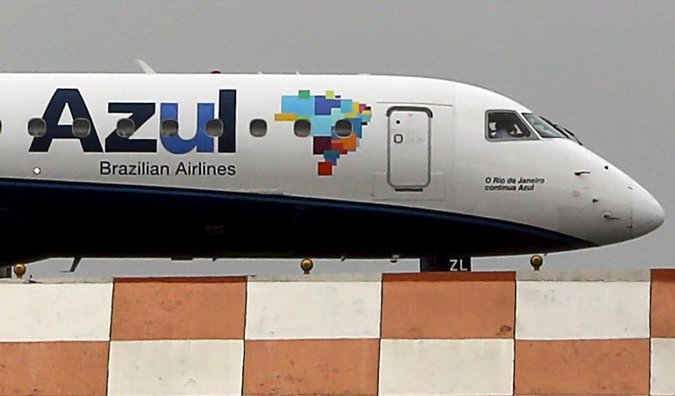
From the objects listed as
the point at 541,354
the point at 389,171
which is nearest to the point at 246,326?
the point at 541,354

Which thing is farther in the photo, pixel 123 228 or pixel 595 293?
pixel 123 228

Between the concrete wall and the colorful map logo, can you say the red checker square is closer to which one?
the colorful map logo

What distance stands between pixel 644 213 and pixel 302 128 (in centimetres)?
471

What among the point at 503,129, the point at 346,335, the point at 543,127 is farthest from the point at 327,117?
the point at 346,335

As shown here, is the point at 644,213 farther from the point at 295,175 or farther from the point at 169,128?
the point at 169,128

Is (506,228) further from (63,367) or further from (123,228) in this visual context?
(63,367)

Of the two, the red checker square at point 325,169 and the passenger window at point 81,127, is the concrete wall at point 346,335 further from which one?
the passenger window at point 81,127

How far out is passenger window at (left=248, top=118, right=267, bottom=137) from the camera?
2194cm

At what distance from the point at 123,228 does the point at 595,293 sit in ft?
36.0

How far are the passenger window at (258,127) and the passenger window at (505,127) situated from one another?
3.00m

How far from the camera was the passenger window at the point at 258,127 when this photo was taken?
72.0 feet

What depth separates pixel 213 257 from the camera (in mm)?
22781

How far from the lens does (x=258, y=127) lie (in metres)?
22.0

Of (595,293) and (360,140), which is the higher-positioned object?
(360,140)
